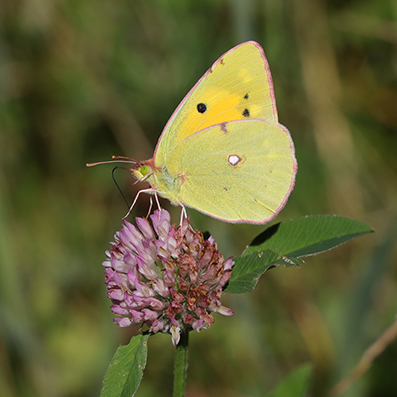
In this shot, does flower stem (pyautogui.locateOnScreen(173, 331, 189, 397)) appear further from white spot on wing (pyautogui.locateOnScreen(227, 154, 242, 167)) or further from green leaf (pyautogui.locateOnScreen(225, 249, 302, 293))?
white spot on wing (pyautogui.locateOnScreen(227, 154, 242, 167))

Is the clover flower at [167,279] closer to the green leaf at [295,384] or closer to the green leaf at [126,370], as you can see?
the green leaf at [126,370]

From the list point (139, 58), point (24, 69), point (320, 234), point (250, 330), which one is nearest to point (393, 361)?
point (250, 330)

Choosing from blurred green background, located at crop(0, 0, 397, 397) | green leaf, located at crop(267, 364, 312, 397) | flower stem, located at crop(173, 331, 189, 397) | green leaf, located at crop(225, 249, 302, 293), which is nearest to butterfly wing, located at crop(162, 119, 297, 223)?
green leaf, located at crop(225, 249, 302, 293)

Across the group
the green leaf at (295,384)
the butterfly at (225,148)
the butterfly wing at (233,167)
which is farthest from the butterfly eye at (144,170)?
the green leaf at (295,384)

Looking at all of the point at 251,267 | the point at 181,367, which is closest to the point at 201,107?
the point at 251,267

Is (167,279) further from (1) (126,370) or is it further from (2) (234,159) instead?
(2) (234,159)

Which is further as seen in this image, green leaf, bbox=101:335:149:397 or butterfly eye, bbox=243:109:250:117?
butterfly eye, bbox=243:109:250:117
